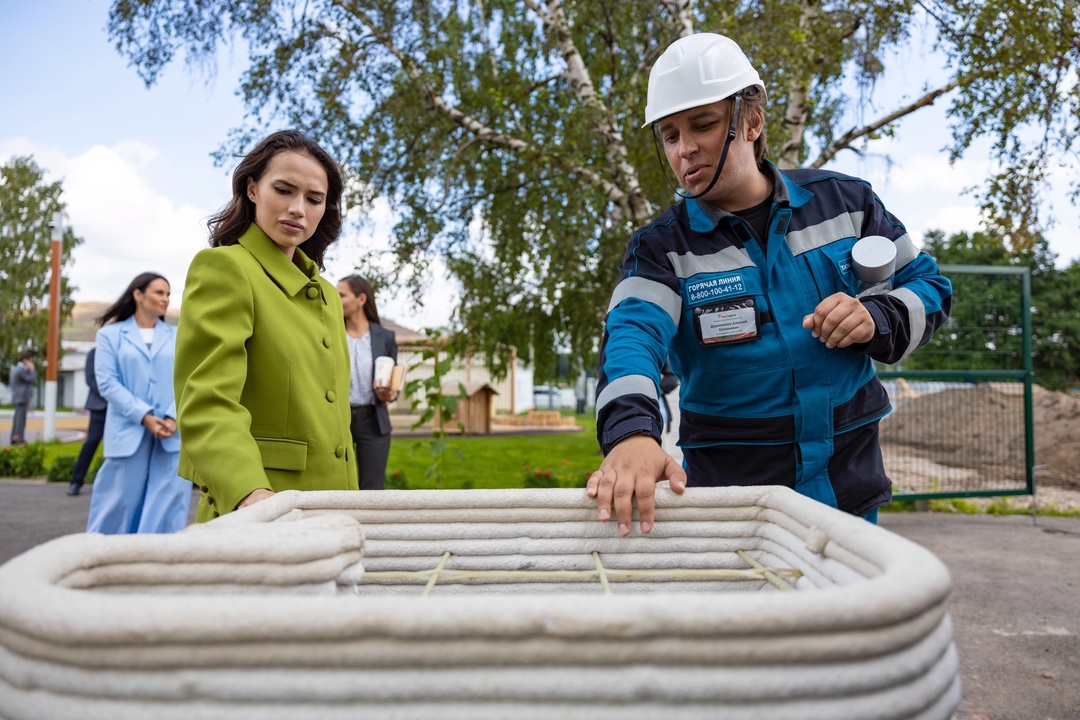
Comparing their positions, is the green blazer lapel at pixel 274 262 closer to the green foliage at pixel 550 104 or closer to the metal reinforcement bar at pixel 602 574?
the metal reinforcement bar at pixel 602 574

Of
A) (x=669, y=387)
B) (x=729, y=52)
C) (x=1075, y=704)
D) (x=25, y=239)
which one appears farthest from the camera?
(x=25, y=239)

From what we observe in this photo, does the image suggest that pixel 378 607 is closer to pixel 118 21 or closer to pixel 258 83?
pixel 258 83

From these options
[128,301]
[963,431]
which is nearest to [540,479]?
[128,301]

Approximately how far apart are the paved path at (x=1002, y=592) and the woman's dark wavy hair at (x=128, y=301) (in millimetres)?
1957

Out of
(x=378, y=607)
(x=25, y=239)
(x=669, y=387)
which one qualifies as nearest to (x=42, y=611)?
(x=378, y=607)

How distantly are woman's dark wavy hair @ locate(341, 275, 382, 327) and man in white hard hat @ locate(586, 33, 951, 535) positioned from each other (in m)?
3.87

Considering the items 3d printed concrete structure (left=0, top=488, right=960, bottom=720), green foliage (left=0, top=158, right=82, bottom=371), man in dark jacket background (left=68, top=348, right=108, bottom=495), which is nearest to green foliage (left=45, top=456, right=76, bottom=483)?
man in dark jacket background (left=68, top=348, right=108, bottom=495)

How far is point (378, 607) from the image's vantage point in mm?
607

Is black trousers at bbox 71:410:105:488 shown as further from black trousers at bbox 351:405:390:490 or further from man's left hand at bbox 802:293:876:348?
man's left hand at bbox 802:293:876:348

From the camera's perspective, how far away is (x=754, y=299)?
1.81m

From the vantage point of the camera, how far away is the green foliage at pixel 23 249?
3744 cm

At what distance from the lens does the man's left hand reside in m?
1.57

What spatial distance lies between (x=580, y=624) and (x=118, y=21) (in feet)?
35.8

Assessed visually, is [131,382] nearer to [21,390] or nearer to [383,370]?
[383,370]
